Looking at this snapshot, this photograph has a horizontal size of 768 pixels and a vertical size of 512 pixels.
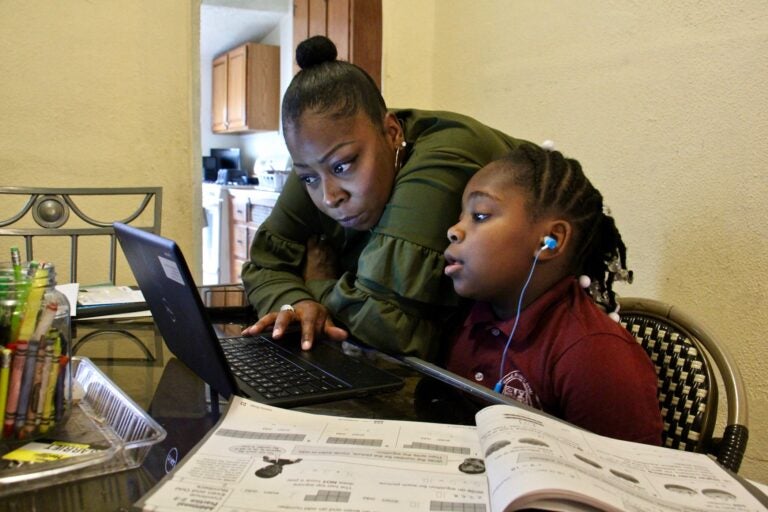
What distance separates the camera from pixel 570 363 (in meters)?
0.81

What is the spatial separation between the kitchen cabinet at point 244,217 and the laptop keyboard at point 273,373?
320 cm

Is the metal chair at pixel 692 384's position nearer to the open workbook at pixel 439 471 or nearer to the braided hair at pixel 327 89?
the open workbook at pixel 439 471

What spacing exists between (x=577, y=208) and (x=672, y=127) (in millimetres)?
679

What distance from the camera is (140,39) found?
235 cm

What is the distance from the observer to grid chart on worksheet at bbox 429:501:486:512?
42 centimetres

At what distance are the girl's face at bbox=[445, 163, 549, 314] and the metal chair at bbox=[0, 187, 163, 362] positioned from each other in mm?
474

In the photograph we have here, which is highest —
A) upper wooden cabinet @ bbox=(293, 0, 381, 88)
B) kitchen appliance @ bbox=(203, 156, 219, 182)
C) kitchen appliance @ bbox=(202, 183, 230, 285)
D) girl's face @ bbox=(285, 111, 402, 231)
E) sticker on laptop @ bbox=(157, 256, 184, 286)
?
upper wooden cabinet @ bbox=(293, 0, 381, 88)

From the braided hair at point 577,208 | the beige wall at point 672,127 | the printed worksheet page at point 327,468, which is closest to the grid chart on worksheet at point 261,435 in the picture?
the printed worksheet page at point 327,468

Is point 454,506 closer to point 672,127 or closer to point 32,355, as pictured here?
point 32,355

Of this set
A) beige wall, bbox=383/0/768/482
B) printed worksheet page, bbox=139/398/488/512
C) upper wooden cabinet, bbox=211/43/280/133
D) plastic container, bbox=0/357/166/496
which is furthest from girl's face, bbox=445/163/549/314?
upper wooden cabinet, bbox=211/43/280/133

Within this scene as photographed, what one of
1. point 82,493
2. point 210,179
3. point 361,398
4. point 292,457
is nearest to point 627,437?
point 361,398

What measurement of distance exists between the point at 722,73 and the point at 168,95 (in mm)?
1879

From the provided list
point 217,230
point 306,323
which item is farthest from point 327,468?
point 217,230

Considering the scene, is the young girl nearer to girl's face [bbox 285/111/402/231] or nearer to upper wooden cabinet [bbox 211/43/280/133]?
girl's face [bbox 285/111/402/231]
